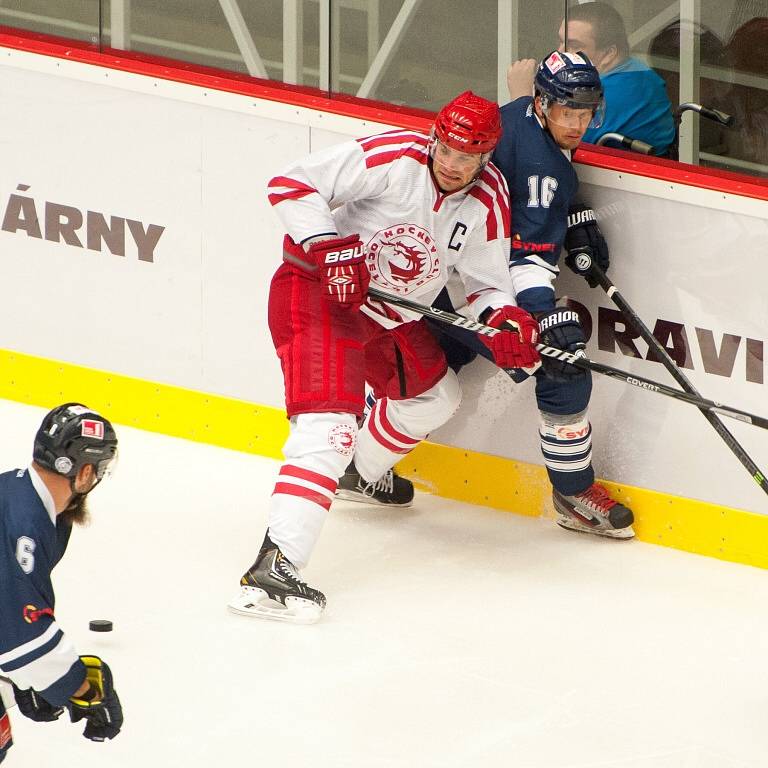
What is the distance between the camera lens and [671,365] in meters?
3.98

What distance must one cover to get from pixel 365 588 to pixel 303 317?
2.19ft

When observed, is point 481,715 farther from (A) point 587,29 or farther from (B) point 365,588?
(A) point 587,29

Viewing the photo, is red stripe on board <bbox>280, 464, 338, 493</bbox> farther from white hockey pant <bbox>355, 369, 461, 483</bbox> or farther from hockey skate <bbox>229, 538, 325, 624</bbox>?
white hockey pant <bbox>355, 369, 461, 483</bbox>

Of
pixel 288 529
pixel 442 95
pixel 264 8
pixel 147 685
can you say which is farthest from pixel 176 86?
pixel 147 685

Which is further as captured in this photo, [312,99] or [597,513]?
[312,99]

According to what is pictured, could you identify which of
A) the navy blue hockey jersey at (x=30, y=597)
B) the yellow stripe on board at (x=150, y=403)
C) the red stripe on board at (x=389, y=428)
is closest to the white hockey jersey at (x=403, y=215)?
the red stripe on board at (x=389, y=428)

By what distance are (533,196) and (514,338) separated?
0.36m

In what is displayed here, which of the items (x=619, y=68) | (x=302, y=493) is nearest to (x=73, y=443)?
(x=302, y=493)

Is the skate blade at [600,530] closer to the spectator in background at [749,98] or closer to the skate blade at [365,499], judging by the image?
the skate blade at [365,499]

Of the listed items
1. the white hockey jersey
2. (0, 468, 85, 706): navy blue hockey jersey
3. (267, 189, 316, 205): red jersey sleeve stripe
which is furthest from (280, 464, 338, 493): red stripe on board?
(0, 468, 85, 706): navy blue hockey jersey

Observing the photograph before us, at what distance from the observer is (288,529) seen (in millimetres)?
3764

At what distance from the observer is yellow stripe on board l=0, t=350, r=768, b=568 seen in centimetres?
414

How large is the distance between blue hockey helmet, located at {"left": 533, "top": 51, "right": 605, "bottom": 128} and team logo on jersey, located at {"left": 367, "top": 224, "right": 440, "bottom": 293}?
450 millimetres

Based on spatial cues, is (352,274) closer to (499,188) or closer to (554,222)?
(499,188)
